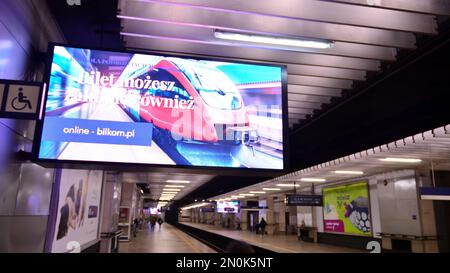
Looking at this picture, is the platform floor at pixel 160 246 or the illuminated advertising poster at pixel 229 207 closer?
the platform floor at pixel 160 246

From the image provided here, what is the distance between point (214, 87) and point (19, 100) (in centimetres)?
174

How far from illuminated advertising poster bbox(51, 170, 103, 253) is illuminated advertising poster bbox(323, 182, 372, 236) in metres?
11.9

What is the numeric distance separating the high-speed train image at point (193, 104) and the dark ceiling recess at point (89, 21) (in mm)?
1328

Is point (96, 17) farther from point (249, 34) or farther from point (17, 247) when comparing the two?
point (17, 247)

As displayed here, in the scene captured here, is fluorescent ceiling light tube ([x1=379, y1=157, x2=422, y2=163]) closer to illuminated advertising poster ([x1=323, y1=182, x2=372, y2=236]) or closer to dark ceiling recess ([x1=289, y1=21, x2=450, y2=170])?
dark ceiling recess ([x1=289, y1=21, x2=450, y2=170])

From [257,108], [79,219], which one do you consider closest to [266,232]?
[79,219]

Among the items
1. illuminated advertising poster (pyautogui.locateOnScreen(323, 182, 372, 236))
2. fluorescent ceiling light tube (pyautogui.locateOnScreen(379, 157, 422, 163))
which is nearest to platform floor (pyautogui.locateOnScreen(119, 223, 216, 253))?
illuminated advertising poster (pyautogui.locateOnScreen(323, 182, 372, 236))

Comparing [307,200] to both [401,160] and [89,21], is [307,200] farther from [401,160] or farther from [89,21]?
[89,21]

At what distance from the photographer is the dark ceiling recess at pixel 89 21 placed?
168 inches

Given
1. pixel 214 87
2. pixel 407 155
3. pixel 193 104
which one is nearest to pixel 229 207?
pixel 407 155

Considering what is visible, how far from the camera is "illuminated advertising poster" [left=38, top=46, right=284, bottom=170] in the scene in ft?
10.5

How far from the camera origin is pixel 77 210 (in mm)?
5766

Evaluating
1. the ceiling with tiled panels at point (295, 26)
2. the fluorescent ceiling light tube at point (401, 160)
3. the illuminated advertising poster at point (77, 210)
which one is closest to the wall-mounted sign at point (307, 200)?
the fluorescent ceiling light tube at point (401, 160)

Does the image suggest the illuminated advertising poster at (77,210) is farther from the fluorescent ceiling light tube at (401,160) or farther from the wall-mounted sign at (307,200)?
the wall-mounted sign at (307,200)
